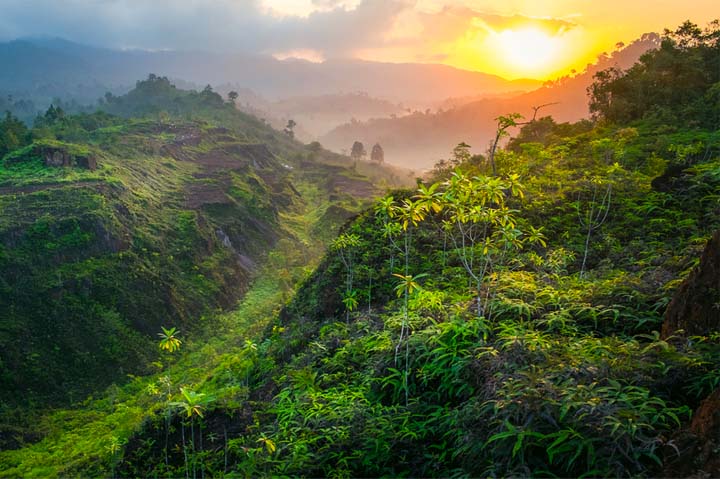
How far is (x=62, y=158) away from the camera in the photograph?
2706cm

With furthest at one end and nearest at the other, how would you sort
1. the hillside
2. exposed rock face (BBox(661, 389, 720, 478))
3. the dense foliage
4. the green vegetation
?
the dense foliage
the hillside
the green vegetation
exposed rock face (BBox(661, 389, 720, 478))

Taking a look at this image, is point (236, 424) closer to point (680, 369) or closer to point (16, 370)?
point (680, 369)

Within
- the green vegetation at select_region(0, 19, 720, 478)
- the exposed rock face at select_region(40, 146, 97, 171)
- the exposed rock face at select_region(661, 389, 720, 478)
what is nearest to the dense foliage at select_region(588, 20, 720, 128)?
the green vegetation at select_region(0, 19, 720, 478)

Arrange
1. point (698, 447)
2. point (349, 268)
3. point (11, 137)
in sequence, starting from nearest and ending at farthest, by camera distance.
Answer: point (698, 447) < point (349, 268) < point (11, 137)

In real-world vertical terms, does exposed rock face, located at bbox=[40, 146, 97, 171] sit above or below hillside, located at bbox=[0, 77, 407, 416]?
above

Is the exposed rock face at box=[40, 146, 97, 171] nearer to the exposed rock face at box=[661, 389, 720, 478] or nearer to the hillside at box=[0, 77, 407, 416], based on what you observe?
the hillside at box=[0, 77, 407, 416]

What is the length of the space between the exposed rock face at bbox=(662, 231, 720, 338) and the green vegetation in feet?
0.69

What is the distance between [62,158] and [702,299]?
33.9m

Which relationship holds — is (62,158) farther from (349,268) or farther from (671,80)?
(671,80)

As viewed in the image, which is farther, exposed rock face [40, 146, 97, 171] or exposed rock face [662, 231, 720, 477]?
exposed rock face [40, 146, 97, 171]

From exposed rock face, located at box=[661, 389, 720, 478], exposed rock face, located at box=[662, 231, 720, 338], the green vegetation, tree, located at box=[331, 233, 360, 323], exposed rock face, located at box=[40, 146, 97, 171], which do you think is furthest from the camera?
exposed rock face, located at box=[40, 146, 97, 171]

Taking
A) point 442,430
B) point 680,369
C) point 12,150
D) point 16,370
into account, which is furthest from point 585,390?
point 12,150

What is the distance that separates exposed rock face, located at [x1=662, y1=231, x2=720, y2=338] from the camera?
451 cm

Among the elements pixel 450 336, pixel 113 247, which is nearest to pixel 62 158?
pixel 113 247
